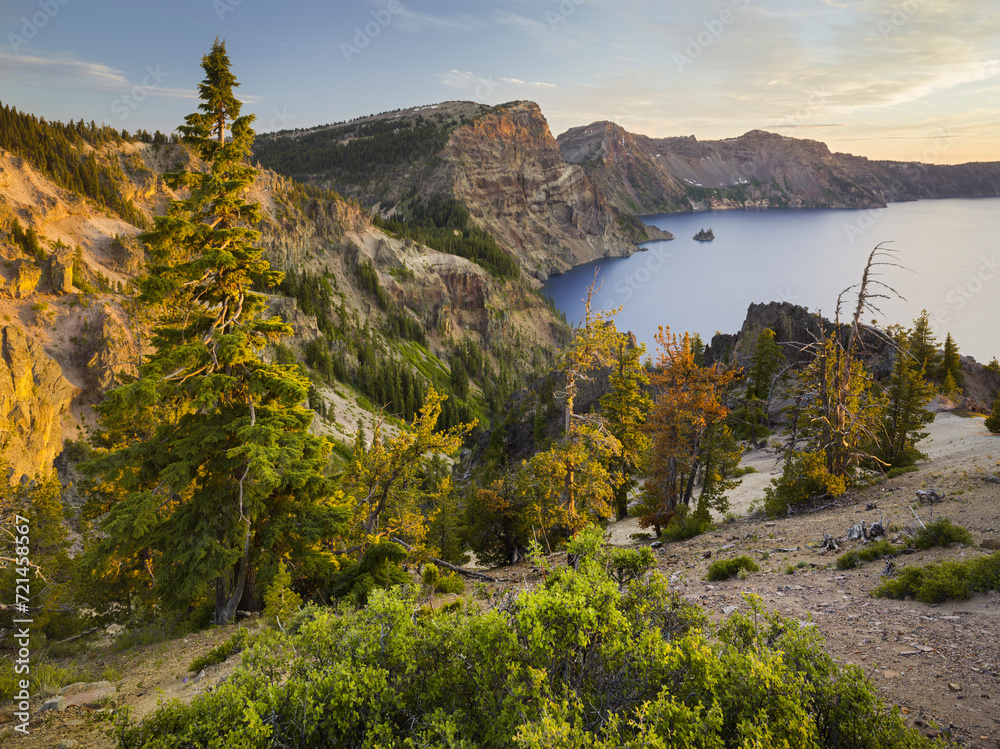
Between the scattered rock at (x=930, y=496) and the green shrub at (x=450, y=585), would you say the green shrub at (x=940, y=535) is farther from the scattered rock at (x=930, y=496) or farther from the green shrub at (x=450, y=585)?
the green shrub at (x=450, y=585)

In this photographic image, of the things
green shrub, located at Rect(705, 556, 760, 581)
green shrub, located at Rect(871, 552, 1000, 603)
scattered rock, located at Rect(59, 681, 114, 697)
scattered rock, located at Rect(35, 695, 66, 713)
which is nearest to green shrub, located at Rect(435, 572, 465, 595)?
green shrub, located at Rect(705, 556, 760, 581)

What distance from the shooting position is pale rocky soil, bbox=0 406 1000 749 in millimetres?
7105

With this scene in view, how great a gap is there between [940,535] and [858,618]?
5.14m

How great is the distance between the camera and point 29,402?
49031 millimetres

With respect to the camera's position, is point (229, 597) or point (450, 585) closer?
point (229, 597)

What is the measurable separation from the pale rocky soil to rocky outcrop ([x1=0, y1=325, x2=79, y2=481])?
4791 cm

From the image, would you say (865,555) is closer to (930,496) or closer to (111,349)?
(930,496)

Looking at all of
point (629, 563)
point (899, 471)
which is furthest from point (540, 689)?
point (899, 471)

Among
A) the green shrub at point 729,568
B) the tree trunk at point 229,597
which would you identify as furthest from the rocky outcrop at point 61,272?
the green shrub at point 729,568

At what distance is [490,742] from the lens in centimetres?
583

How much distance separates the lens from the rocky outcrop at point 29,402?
153 feet

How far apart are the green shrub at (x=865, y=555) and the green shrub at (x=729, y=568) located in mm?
2191

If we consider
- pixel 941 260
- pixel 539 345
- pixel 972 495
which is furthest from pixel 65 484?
pixel 941 260

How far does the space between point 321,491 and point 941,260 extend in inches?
7630
